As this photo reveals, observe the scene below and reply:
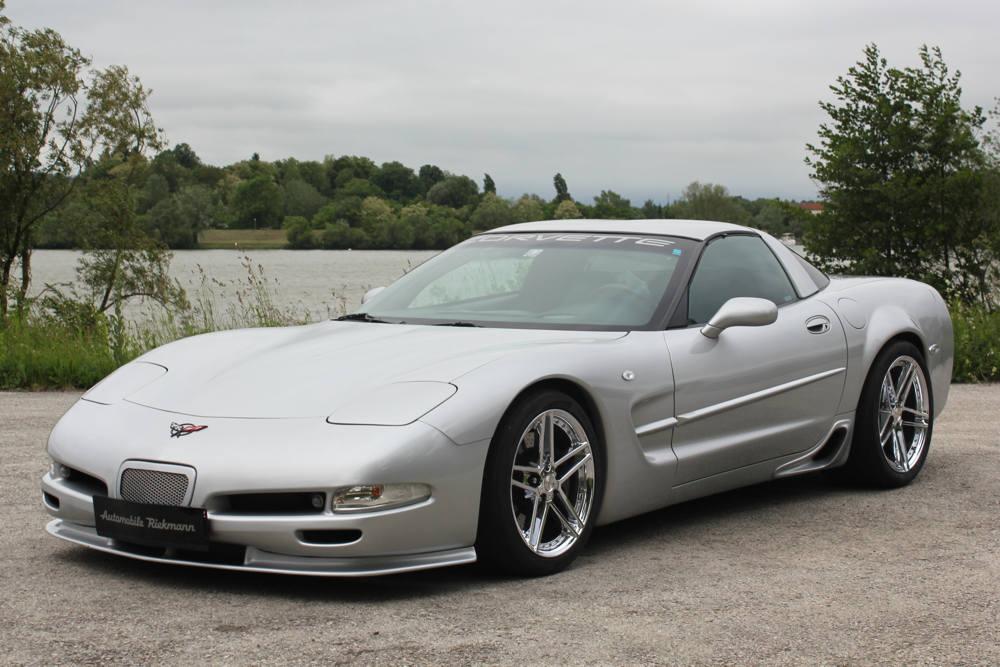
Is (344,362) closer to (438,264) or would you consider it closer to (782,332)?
(438,264)

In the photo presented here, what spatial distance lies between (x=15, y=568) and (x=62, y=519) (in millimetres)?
232

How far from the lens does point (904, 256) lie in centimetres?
2791

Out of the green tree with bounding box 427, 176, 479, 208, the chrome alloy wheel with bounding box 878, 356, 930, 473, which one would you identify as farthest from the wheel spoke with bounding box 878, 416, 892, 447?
the green tree with bounding box 427, 176, 479, 208

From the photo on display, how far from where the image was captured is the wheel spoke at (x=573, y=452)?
4.60 metres

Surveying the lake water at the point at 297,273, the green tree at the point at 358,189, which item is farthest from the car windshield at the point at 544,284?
the green tree at the point at 358,189

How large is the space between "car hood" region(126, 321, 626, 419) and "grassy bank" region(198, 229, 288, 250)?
1878 inches

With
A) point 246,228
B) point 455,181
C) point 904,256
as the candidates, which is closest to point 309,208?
point 246,228

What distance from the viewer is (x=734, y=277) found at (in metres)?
5.93

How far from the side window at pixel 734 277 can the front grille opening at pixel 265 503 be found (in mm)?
2057

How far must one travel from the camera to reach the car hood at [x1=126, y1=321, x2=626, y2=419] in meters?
4.45

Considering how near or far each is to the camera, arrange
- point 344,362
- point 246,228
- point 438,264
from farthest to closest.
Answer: point 246,228, point 438,264, point 344,362

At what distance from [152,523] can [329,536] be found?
1.95 ft

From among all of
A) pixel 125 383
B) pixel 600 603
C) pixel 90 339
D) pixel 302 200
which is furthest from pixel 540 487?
pixel 302 200

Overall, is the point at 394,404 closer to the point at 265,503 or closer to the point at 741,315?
the point at 265,503
